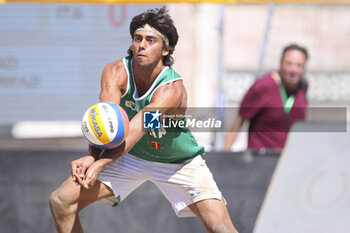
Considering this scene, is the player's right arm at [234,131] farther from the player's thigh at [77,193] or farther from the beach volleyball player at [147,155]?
the player's thigh at [77,193]

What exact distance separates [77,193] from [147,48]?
3.94ft

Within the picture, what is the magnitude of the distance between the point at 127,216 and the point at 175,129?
6.84ft

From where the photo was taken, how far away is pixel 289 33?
30.9 ft

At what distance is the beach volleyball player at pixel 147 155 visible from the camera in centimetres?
452

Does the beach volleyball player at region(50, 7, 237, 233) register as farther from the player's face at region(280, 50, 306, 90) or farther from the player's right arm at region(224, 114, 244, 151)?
the player's face at region(280, 50, 306, 90)

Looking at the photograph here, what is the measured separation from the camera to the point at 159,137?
15.8 ft

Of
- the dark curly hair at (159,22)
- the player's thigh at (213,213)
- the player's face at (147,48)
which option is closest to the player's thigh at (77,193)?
the player's thigh at (213,213)

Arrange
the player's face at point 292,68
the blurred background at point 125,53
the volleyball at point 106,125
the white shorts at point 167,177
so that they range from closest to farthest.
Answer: the volleyball at point 106,125, the white shorts at point 167,177, the player's face at point 292,68, the blurred background at point 125,53

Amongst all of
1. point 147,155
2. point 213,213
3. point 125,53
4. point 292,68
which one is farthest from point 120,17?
point 213,213

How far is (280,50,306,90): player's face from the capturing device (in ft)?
22.3

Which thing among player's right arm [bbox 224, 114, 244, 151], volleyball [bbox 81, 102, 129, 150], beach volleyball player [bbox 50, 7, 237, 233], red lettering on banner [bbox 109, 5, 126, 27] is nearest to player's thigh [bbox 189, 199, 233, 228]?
beach volleyball player [bbox 50, 7, 237, 233]

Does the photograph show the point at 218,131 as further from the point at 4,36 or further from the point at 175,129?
the point at 4,36

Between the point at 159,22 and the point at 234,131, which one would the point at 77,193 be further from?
the point at 234,131

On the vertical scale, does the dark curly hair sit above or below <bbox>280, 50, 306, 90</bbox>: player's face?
above
